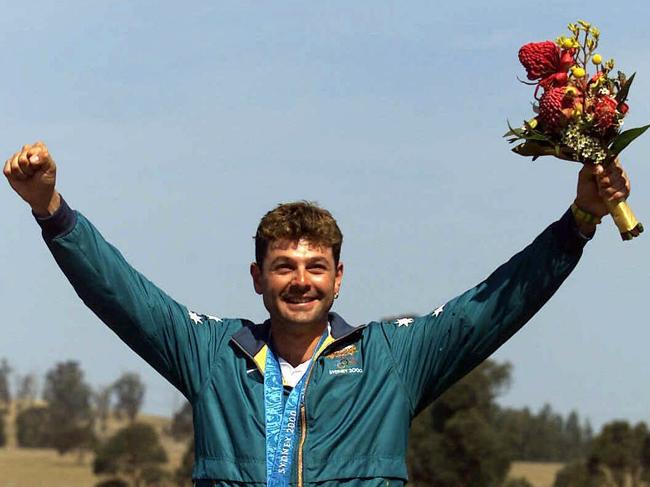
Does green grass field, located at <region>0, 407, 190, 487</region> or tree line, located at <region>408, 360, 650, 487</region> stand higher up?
green grass field, located at <region>0, 407, 190, 487</region>

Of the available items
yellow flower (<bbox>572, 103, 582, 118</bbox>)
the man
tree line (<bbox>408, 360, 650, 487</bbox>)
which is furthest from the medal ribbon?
tree line (<bbox>408, 360, 650, 487</bbox>)

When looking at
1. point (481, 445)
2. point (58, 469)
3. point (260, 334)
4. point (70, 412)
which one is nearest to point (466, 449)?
point (481, 445)

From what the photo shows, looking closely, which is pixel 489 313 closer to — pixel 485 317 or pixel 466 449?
pixel 485 317

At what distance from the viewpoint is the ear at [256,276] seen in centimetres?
876

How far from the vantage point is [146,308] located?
871 cm

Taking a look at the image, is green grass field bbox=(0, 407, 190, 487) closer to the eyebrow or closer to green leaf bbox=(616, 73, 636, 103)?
the eyebrow

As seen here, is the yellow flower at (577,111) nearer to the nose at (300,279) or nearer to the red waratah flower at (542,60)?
the red waratah flower at (542,60)

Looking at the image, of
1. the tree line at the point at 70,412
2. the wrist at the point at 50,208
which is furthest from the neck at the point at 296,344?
the tree line at the point at 70,412

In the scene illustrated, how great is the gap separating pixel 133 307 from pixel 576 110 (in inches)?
101

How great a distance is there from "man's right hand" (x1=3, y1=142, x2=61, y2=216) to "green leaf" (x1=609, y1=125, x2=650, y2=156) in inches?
113

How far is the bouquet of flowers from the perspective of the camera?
8.32m

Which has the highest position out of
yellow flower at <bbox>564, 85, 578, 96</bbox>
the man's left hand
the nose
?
yellow flower at <bbox>564, 85, 578, 96</bbox>

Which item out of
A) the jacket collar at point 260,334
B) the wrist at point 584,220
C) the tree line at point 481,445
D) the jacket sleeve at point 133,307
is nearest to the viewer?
the jacket sleeve at point 133,307

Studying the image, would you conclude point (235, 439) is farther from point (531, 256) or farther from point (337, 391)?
point (531, 256)
